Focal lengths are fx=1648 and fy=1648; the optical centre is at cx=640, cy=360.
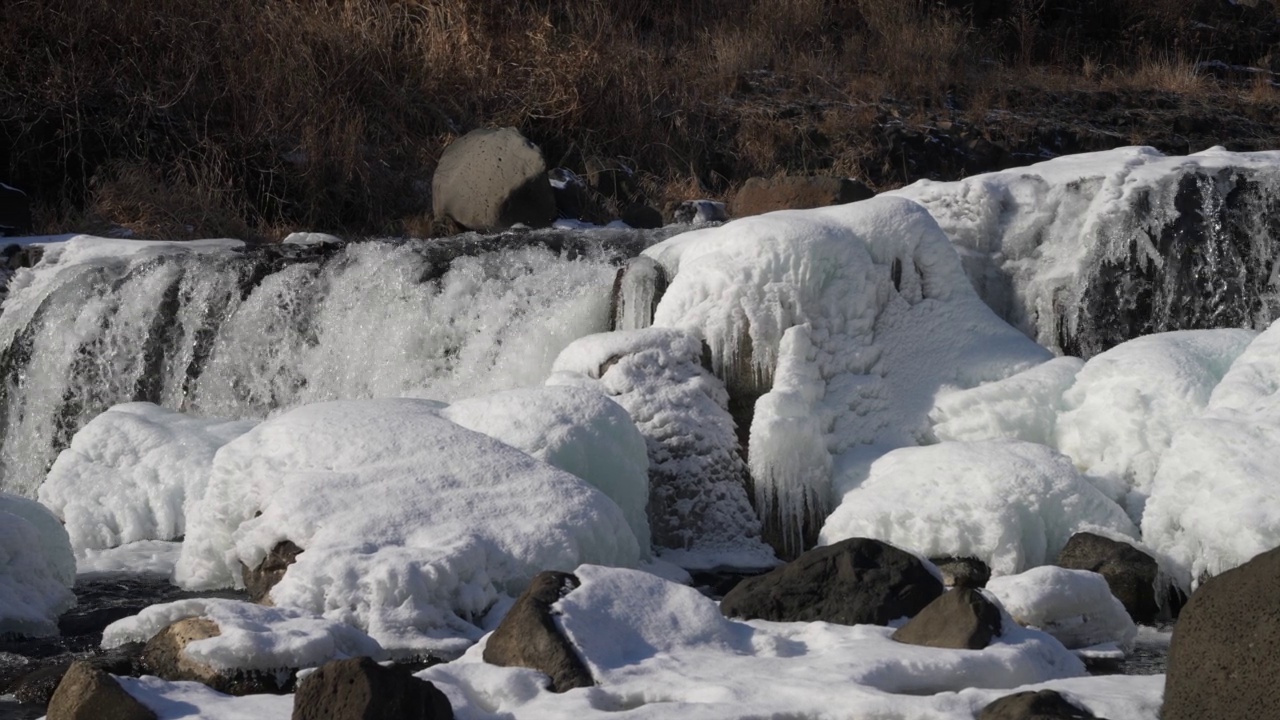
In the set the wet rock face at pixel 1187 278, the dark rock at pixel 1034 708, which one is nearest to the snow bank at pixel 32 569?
the dark rock at pixel 1034 708

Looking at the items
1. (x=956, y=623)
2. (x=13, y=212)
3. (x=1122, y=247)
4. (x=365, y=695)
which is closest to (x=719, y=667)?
(x=956, y=623)

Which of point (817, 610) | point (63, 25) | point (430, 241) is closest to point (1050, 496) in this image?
point (817, 610)

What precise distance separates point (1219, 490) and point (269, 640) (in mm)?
3609

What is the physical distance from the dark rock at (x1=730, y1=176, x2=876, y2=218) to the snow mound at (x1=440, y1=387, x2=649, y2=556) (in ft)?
14.5

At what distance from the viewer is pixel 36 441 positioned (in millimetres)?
9531

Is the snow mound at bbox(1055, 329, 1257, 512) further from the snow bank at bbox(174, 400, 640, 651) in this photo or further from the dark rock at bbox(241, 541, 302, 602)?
the dark rock at bbox(241, 541, 302, 602)

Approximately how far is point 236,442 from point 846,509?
8.30 feet

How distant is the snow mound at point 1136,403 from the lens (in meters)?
7.05

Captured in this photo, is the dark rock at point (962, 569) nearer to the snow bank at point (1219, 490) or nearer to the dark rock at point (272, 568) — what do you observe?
the snow bank at point (1219, 490)

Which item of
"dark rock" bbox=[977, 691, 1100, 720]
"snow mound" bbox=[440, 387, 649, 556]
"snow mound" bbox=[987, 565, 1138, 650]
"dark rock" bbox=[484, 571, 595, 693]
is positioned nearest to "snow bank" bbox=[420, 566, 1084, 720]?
"dark rock" bbox=[484, 571, 595, 693]

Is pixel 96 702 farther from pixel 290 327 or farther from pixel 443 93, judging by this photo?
pixel 443 93

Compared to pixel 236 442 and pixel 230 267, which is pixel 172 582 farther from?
pixel 230 267

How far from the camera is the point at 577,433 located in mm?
6910

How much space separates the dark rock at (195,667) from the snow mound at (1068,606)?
7.79 feet
